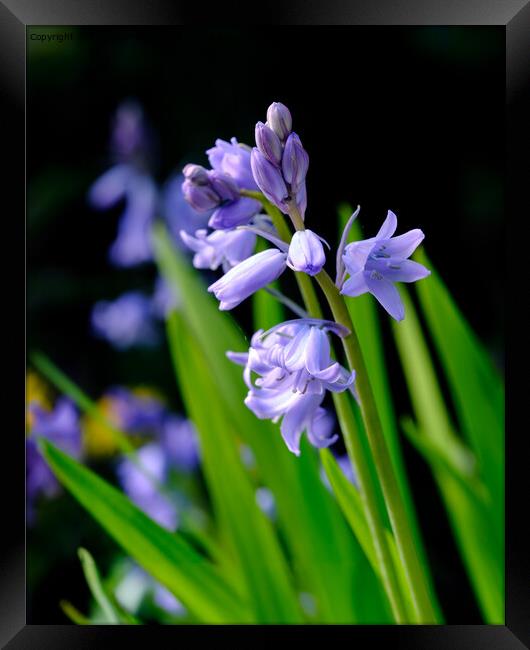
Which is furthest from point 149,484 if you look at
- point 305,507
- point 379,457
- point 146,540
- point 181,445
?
point 379,457

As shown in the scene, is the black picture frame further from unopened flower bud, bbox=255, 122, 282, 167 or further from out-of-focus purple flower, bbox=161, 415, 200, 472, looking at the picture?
out-of-focus purple flower, bbox=161, 415, 200, 472

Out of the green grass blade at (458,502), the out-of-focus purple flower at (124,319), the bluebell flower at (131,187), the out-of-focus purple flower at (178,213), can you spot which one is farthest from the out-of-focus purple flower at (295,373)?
the out-of-focus purple flower at (124,319)

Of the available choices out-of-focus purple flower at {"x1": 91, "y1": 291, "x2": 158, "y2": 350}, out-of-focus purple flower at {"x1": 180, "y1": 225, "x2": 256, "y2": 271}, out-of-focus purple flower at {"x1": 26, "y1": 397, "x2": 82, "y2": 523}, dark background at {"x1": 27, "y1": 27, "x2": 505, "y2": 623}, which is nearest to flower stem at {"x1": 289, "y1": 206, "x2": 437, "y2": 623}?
out-of-focus purple flower at {"x1": 180, "y1": 225, "x2": 256, "y2": 271}

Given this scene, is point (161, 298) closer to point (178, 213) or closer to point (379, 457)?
point (178, 213)

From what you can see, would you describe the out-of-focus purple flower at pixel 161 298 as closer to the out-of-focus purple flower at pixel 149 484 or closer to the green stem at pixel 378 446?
the out-of-focus purple flower at pixel 149 484

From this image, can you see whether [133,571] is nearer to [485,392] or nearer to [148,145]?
[485,392]

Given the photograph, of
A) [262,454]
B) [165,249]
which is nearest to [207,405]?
[262,454]
